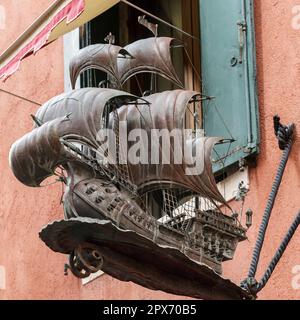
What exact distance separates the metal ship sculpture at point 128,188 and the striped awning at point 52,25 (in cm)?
28

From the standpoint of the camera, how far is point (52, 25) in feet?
37.5

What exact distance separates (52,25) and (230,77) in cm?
143

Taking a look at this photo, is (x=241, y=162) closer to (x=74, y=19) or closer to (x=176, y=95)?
(x=176, y=95)

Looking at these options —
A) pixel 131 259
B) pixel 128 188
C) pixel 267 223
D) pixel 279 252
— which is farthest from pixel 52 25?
pixel 279 252

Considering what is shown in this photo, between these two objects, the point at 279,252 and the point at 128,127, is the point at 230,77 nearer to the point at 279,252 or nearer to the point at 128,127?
the point at 128,127

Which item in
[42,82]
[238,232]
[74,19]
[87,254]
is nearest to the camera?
[87,254]

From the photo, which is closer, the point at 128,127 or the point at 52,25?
the point at 128,127

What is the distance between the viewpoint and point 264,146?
1120 centimetres

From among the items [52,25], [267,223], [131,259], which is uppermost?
[52,25]

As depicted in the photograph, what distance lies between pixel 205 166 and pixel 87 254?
4.50 feet

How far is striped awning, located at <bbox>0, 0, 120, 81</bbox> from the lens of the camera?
1116 cm

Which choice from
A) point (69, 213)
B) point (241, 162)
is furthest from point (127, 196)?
point (241, 162)

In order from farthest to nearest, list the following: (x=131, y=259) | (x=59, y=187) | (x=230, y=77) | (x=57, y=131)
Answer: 1. (x=59, y=187)
2. (x=230, y=77)
3. (x=57, y=131)
4. (x=131, y=259)

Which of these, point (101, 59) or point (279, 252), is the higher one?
point (101, 59)
